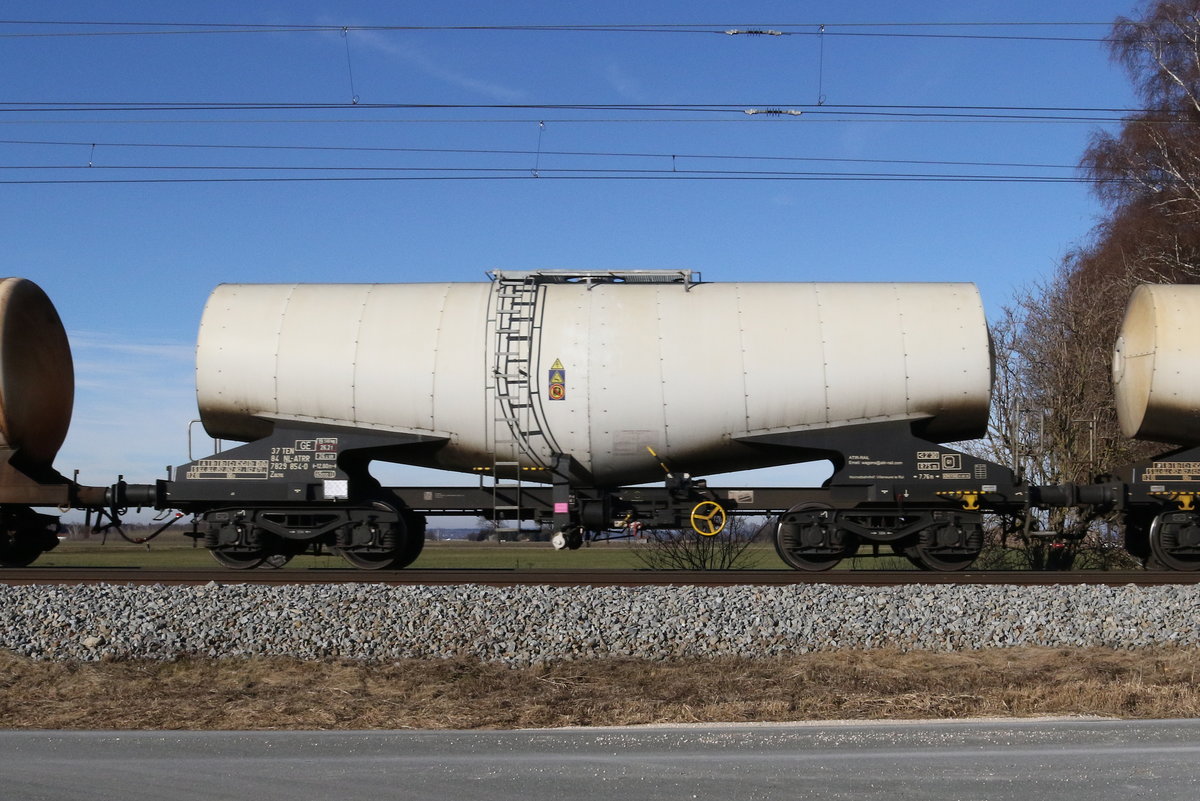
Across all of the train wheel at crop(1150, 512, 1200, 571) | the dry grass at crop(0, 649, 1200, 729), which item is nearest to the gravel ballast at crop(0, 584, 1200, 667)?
the dry grass at crop(0, 649, 1200, 729)

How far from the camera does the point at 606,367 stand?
12500mm

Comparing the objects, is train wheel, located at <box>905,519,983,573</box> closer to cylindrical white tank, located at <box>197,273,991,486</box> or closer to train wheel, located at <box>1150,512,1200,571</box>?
cylindrical white tank, located at <box>197,273,991,486</box>

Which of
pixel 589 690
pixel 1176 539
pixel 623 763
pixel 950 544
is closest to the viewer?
pixel 623 763

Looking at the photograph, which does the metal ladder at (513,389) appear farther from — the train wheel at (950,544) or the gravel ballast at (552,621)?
the train wheel at (950,544)

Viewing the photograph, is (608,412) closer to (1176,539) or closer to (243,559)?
(243,559)

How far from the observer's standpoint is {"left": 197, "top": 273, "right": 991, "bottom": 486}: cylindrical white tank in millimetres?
12461

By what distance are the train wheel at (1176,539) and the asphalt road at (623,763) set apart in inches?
299

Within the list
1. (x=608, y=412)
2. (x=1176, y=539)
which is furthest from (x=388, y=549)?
(x=1176, y=539)

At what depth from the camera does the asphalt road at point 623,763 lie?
4.84m

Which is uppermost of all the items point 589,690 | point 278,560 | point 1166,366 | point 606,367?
point 606,367

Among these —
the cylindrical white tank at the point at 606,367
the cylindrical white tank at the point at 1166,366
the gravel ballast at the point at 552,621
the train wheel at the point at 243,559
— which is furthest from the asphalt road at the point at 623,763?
the cylindrical white tank at the point at 1166,366

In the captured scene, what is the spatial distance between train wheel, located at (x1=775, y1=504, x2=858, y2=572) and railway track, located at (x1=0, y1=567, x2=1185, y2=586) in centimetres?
35

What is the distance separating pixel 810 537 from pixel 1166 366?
507cm

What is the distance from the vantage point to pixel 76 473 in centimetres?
1355
